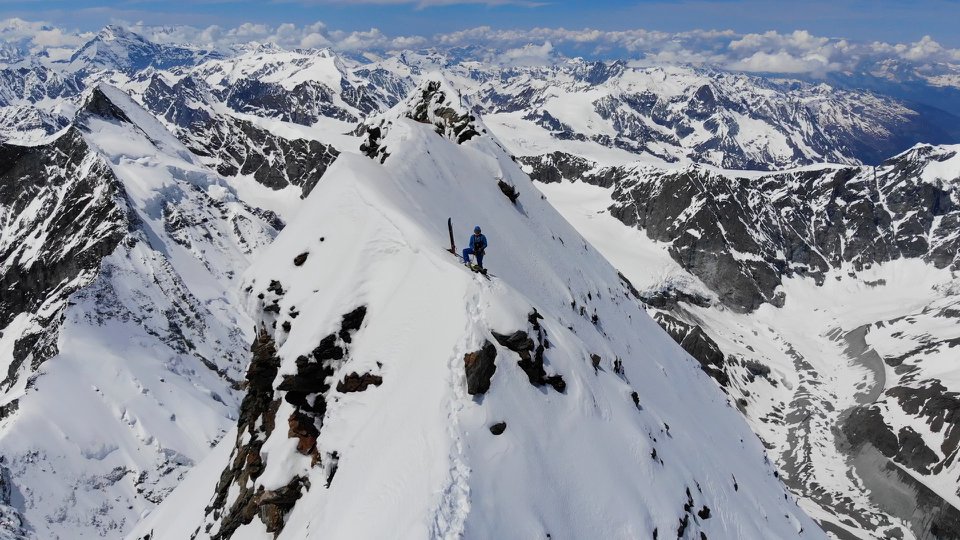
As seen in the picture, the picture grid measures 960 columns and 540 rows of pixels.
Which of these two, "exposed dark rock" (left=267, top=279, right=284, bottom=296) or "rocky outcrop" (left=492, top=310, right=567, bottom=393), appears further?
"exposed dark rock" (left=267, top=279, right=284, bottom=296)

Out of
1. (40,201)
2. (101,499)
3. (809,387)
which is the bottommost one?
(809,387)

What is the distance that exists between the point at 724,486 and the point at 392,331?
104ft

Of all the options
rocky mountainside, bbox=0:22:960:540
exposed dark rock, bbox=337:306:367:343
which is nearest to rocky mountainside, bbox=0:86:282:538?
rocky mountainside, bbox=0:22:960:540

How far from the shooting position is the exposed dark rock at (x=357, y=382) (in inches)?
931

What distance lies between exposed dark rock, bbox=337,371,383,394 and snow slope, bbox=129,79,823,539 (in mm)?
71

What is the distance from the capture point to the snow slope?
1944 cm

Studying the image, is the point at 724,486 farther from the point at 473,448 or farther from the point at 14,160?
the point at 14,160

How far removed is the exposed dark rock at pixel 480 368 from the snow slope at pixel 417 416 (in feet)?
0.40

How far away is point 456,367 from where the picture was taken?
21.7 metres

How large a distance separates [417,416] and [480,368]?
10.4 feet

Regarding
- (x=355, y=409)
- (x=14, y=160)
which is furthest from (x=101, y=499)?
(x=14, y=160)

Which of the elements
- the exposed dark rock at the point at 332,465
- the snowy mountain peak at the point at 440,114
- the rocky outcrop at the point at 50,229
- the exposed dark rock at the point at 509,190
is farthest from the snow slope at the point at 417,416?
the rocky outcrop at the point at 50,229

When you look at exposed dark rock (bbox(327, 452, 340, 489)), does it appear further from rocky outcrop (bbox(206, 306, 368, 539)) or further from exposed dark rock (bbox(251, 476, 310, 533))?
exposed dark rock (bbox(251, 476, 310, 533))

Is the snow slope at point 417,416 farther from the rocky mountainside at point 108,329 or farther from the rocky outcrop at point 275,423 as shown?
the rocky mountainside at point 108,329
